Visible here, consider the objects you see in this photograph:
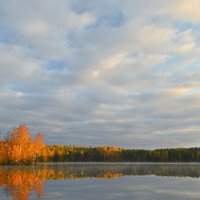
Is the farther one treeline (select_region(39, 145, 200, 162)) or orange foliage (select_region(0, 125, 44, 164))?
treeline (select_region(39, 145, 200, 162))

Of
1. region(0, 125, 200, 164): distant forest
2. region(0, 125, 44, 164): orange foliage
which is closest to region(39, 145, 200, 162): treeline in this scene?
region(0, 125, 200, 164): distant forest

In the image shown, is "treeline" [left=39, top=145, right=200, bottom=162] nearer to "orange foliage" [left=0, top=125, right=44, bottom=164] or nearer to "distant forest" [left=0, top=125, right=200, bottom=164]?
"distant forest" [left=0, top=125, right=200, bottom=164]

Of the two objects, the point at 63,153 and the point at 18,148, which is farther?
the point at 63,153

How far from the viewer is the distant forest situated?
10806cm

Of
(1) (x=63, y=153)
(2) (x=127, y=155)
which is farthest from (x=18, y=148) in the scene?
(2) (x=127, y=155)

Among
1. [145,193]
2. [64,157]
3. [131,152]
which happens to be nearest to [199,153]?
[131,152]

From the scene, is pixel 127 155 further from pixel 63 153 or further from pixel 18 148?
pixel 18 148

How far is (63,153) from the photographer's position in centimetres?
16688

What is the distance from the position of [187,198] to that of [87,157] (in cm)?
15027

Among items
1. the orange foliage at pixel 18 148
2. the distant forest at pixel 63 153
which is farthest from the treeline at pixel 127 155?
the orange foliage at pixel 18 148

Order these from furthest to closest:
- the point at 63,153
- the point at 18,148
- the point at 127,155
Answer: the point at 127,155 → the point at 63,153 → the point at 18,148

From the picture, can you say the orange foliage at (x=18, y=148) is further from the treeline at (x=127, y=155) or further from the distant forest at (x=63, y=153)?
the treeline at (x=127, y=155)

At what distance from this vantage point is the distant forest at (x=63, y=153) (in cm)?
10806

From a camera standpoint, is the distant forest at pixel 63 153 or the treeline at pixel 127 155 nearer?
the distant forest at pixel 63 153
